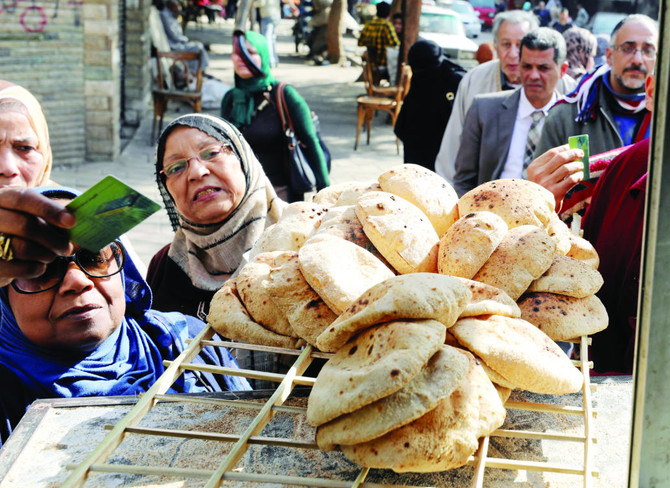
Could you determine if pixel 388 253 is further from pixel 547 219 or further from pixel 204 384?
pixel 204 384

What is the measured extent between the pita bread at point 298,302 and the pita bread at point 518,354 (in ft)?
1.09

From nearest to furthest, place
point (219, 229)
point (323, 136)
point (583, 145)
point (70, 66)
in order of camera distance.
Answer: point (583, 145) → point (219, 229) → point (70, 66) → point (323, 136)

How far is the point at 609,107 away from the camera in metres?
4.47

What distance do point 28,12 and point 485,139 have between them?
7.14 meters

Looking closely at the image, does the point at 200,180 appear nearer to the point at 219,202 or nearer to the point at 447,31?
the point at 219,202

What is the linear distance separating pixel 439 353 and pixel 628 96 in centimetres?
Answer: 362

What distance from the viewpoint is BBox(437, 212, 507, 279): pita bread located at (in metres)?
1.75

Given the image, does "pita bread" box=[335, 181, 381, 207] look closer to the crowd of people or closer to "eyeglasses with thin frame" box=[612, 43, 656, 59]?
the crowd of people

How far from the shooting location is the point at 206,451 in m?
1.77

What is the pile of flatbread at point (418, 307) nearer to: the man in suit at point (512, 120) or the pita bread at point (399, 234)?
the pita bread at point (399, 234)

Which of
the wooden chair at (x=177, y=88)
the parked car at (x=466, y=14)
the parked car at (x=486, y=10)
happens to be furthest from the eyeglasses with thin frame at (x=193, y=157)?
the parked car at (x=486, y=10)

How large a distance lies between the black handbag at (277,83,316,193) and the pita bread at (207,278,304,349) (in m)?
3.20

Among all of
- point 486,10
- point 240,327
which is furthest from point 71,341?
point 486,10

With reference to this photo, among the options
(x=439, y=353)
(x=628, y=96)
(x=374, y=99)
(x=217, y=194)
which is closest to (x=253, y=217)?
(x=217, y=194)
